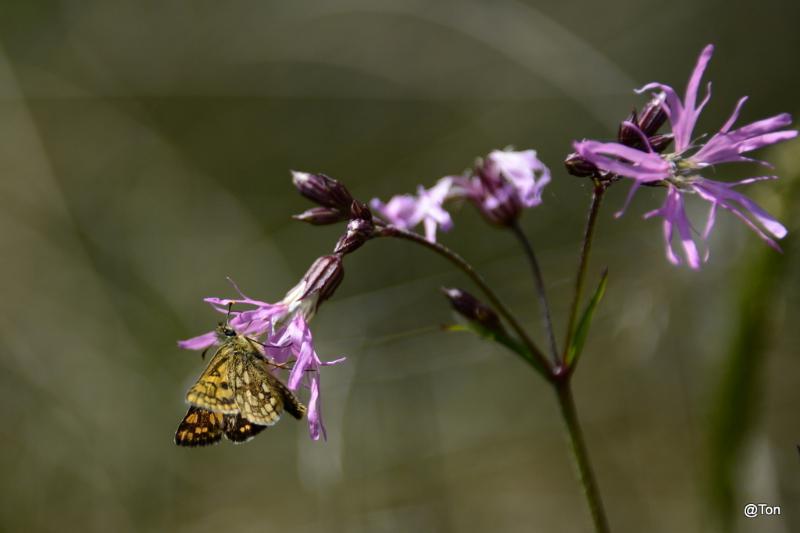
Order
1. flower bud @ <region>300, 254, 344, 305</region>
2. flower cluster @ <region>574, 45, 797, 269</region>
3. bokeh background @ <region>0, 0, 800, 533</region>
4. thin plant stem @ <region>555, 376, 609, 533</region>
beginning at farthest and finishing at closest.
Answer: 1. bokeh background @ <region>0, 0, 800, 533</region>
2. flower bud @ <region>300, 254, 344, 305</region>
3. thin plant stem @ <region>555, 376, 609, 533</region>
4. flower cluster @ <region>574, 45, 797, 269</region>

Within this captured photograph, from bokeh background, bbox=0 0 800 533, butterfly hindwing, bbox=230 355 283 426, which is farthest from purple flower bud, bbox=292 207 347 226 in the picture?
bokeh background, bbox=0 0 800 533

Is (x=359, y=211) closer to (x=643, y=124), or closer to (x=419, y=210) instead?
(x=419, y=210)

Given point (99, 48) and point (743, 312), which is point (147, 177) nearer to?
point (99, 48)

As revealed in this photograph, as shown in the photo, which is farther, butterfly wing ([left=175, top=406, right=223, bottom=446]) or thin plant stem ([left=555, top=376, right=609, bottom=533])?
butterfly wing ([left=175, top=406, right=223, bottom=446])

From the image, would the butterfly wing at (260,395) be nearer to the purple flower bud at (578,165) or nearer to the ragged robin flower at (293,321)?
the ragged robin flower at (293,321)

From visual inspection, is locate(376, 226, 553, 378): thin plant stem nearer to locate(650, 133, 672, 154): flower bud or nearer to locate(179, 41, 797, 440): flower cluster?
locate(179, 41, 797, 440): flower cluster

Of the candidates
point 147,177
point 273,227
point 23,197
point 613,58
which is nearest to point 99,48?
point 147,177

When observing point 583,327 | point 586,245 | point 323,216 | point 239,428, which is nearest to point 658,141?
point 586,245
